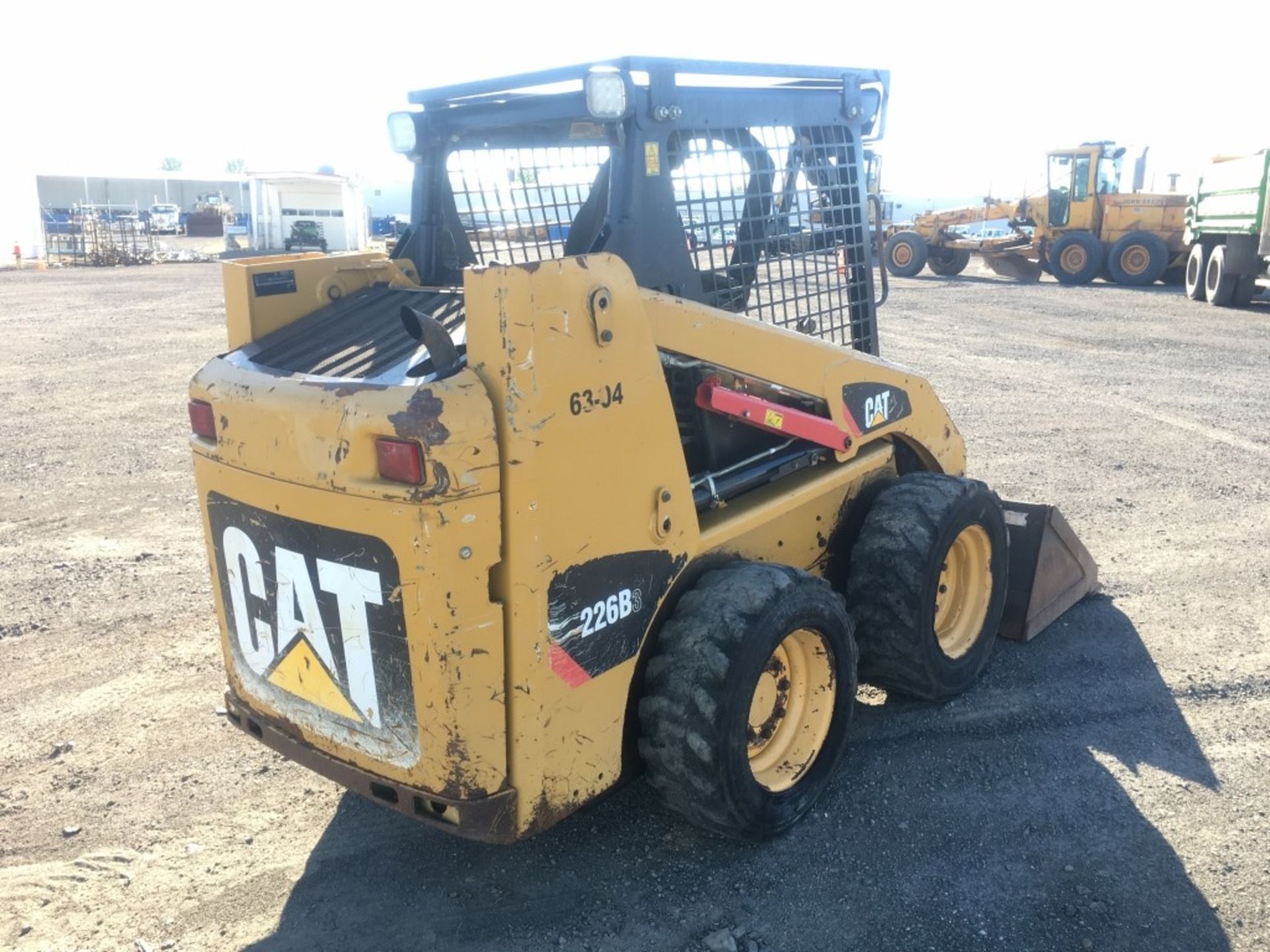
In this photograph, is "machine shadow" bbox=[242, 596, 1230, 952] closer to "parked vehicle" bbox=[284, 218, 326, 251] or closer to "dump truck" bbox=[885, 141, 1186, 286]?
"dump truck" bbox=[885, 141, 1186, 286]

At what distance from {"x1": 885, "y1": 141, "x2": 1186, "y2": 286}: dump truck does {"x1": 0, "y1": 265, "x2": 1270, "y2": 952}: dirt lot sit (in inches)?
716

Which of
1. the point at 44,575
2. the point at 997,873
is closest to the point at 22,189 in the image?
A: the point at 44,575

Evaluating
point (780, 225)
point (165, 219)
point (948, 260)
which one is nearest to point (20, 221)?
point (165, 219)

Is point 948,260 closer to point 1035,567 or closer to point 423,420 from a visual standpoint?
point 1035,567

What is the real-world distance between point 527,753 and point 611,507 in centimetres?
72

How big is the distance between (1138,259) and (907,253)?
18.1 ft

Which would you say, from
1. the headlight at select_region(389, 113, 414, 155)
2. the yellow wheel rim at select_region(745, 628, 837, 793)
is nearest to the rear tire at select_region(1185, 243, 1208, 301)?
the yellow wheel rim at select_region(745, 628, 837, 793)

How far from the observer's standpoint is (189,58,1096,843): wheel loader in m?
2.71

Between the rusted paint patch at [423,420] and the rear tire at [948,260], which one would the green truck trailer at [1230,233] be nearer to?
the rear tire at [948,260]

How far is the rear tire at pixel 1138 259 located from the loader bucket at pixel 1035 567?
20129mm

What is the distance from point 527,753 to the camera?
2.85 m

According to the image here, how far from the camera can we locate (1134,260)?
75.3 feet

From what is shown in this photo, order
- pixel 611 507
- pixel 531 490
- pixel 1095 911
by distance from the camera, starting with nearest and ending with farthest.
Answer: pixel 531 490 → pixel 611 507 → pixel 1095 911

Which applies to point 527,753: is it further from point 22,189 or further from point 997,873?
point 22,189
